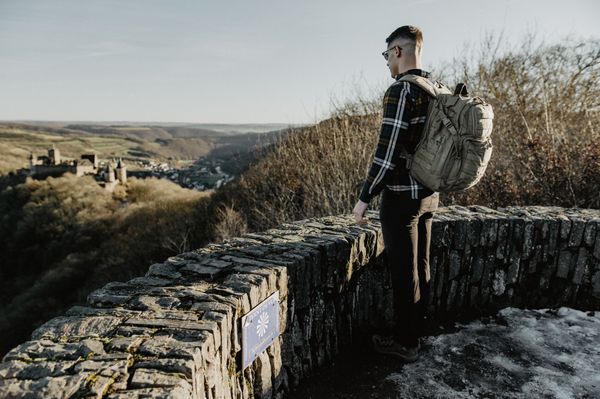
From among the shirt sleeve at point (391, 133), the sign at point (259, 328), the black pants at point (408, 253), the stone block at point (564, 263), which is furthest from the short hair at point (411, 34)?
the stone block at point (564, 263)

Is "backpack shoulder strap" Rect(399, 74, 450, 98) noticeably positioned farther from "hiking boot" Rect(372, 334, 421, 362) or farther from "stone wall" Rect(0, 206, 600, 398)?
"hiking boot" Rect(372, 334, 421, 362)

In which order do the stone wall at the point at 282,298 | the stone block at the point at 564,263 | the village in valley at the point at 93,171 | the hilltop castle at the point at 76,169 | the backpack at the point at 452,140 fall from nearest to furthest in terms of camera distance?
the stone wall at the point at 282,298
the backpack at the point at 452,140
the stone block at the point at 564,263
the village in valley at the point at 93,171
the hilltop castle at the point at 76,169

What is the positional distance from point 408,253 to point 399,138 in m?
0.78

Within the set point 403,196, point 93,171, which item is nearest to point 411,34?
point 403,196

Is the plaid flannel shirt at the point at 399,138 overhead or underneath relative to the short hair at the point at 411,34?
underneath

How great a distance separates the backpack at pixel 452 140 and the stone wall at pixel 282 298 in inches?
34.3

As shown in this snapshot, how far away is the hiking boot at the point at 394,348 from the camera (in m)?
2.95

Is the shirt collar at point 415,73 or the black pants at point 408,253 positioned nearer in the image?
the shirt collar at point 415,73

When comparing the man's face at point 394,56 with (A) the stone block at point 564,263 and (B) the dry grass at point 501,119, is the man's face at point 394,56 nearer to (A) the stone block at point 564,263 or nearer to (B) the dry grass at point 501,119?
(A) the stone block at point 564,263

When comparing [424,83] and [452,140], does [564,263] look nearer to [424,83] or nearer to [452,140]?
[452,140]

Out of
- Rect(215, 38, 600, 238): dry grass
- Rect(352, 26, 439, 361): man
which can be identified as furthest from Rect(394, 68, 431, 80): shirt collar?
Rect(215, 38, 600, 238): dry grass

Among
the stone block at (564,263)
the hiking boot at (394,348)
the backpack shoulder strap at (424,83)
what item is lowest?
the hiking boot at (394,348)

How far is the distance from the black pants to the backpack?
23 cm

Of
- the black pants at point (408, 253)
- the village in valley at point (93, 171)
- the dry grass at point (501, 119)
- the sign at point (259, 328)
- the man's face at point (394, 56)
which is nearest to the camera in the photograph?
the sign at point (259, 328)
